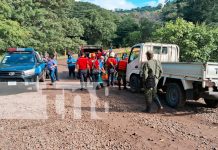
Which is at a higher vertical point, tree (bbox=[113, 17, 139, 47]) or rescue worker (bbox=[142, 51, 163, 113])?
tree (bbox=[113, 17, 139, 47])

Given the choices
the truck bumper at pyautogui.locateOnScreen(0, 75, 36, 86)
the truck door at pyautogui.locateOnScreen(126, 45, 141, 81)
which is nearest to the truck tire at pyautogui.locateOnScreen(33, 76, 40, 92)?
the truck bumper at pyautogui.locateOnScreen(0, 75, 36, 86)

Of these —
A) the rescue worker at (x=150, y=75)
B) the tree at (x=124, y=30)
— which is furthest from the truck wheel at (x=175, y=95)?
the tree at (x=124, y=30)

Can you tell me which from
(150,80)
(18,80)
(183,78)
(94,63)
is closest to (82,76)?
(94,63)

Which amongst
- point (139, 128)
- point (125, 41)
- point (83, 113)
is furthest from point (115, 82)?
point (125, 41)

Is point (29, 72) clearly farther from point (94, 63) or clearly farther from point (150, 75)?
point (150, 75)

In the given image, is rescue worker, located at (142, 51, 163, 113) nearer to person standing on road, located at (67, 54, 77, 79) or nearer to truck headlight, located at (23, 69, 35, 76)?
truck headlight, located at (23, 69, 35, 76)

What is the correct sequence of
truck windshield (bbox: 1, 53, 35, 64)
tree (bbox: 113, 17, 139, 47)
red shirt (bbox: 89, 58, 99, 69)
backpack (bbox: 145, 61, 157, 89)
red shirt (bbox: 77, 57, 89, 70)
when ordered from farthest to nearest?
tree (bbox: 113, 17, 139, 47) → truck windshield (bbox: 1, 53, 35, 64) → red shirt (bbox: 89, 58, 99, 69) → red shirt (bbox: 77, 57, 89, 70) → backpack (bbox: 145, 61, 157, 89)

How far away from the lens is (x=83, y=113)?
10.3m

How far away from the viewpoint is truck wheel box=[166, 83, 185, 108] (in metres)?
11.3

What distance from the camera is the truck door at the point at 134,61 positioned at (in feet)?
46.3

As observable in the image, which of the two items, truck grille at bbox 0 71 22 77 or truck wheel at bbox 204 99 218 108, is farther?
truck grille at bbox 0 71 22 77

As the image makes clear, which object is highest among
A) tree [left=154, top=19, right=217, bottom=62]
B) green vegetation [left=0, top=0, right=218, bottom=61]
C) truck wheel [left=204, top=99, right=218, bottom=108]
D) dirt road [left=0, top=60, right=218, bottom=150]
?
green vegetation [left=0, top=0, right=218, bottom=61]

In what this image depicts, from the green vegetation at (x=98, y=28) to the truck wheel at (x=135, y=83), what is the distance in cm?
965

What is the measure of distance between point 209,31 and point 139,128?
17.2m
